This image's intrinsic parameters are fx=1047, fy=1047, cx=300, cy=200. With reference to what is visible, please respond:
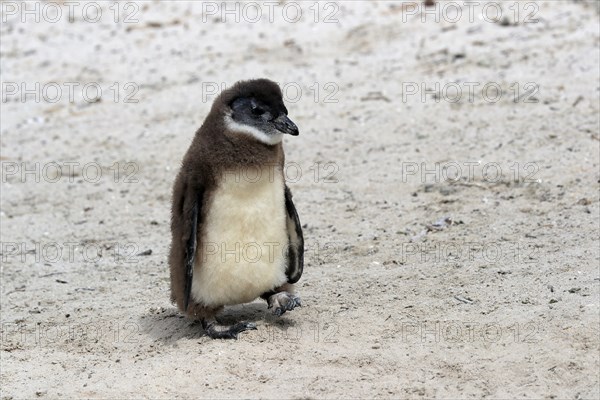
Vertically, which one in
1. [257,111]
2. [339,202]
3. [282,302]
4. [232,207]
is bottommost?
[282,302]

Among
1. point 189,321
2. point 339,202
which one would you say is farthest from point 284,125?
point 339,202

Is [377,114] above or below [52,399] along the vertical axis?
above

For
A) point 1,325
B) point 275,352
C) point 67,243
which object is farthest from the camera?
point 67,243

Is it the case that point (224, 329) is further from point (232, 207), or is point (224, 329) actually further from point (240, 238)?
point (232, 207)

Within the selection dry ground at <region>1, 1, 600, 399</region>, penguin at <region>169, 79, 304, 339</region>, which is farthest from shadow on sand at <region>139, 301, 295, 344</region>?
penguin at <region>169, 79, 304, 339</region>

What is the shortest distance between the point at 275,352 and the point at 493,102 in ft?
16.7

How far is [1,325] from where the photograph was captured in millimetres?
6965

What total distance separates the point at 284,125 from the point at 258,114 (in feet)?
0.51

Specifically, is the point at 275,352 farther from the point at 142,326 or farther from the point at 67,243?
the point at 67,243

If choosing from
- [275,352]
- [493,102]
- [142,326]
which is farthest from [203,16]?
[275,352]

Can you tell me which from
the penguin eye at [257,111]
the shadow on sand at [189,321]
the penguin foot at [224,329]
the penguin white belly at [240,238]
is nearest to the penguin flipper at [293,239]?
the penguin white belly at [240,238]

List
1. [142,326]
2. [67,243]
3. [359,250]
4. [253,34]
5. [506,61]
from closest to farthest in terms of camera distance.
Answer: [142,326] < [359,250] < [67,243] < [506,61] < [253,34]

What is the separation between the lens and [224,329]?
19.1 feet

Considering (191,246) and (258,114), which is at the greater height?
(258,114)
